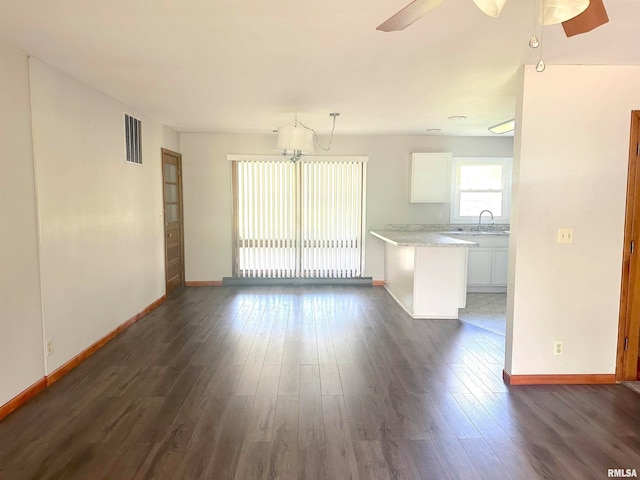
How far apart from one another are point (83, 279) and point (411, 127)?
449cm

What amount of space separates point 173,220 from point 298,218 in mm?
1969

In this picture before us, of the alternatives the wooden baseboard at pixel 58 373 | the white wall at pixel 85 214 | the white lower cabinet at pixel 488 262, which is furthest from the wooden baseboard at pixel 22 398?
the white lower cabinet at pixel 488 262

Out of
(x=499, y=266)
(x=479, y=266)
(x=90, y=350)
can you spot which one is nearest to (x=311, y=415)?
(x=90, y=350)

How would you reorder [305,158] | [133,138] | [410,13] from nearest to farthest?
[410,13] < [133,138] < [305,158]

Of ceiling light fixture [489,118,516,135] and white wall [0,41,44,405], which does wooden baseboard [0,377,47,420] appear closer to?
white wall [0,41,44,405]

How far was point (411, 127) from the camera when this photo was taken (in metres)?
5.56

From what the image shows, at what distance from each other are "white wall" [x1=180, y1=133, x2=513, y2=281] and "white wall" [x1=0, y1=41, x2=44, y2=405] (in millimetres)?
3539

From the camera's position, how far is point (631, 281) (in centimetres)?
299

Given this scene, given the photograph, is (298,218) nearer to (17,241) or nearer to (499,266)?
(499,266)

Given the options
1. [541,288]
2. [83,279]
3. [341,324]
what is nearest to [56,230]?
[83,279]

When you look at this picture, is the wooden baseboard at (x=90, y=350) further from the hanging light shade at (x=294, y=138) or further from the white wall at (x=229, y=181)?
the hanging light shade at (x=294, y=138)

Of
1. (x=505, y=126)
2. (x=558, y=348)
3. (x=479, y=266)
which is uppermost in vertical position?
(x=505, y=126)

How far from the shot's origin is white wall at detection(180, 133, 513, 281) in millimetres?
6293

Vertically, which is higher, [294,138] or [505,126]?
[505,126]
